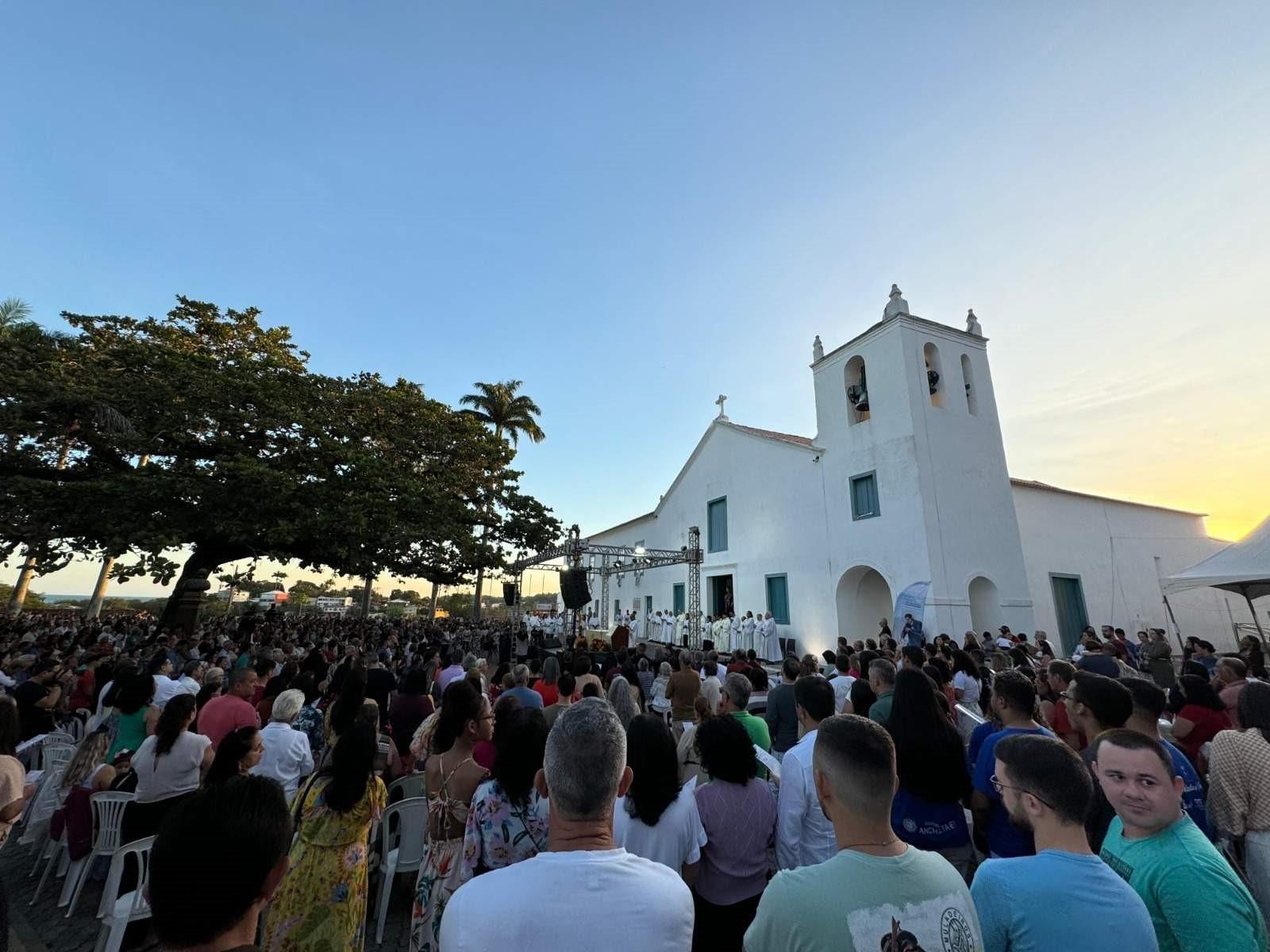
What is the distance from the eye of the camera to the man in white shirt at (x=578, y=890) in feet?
4.18

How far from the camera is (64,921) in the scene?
12.5 feet

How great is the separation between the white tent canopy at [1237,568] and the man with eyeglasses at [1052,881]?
1452cm

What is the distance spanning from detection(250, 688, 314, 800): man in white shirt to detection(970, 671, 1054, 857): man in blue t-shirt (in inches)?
178

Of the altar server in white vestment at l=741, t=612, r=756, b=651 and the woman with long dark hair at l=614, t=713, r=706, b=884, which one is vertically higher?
the altar server in white vestment at l=741, t=612, r=756, b=651

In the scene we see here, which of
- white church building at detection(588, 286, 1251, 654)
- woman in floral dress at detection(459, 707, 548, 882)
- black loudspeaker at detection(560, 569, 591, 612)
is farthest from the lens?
black loudspeaker at detection(560, 569, 591, 612)

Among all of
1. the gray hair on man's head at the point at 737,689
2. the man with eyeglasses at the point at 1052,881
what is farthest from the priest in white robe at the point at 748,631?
the man with eyeglasses at the point at 1052,881

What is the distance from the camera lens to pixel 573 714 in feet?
5.87

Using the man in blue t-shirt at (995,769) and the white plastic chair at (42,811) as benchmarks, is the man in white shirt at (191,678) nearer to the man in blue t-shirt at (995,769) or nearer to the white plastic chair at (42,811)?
the white plastic chair at (42,811)

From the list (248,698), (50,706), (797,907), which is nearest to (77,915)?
(248,698)

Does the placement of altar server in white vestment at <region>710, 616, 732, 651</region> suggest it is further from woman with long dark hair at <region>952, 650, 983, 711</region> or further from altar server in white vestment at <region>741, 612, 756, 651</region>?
woman with long dark hair at <region>952, 650, 983, 711</region>

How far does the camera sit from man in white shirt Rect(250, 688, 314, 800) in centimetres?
383

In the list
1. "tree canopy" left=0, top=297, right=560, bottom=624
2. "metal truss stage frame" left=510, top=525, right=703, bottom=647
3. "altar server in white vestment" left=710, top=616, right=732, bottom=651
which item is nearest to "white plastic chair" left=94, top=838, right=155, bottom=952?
"tree canopy" left=0, top=297, right=560, bottom=624

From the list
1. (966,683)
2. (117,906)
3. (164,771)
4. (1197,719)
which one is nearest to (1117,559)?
(966,683)

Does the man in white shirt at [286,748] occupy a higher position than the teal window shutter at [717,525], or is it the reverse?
the teal window shutter at [717,525]
